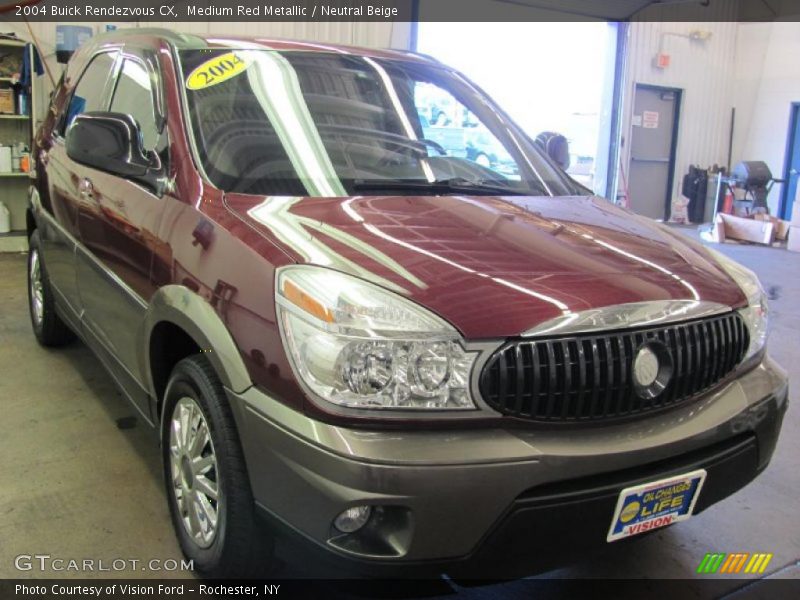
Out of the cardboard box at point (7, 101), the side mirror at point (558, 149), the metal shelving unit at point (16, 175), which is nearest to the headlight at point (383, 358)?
the side mirror at point (558, 149)

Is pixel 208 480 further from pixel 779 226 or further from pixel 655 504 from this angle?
pixel 779 226

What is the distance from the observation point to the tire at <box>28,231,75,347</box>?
3.56 m

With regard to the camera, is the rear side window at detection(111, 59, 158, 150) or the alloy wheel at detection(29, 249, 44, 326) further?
the alloy wheel at detection(29, 249, 44, 326)

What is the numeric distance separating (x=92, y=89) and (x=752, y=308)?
2694 mm

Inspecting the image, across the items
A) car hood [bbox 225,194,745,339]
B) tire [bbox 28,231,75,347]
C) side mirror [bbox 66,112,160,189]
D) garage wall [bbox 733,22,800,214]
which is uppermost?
garage wall [bbox 733,22,800,214]

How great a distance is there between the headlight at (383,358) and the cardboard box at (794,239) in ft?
29.2

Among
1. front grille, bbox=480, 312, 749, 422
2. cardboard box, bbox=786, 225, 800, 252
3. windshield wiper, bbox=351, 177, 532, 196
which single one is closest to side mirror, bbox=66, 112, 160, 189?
windshield wiper, bbox=351, 177, 532, 196

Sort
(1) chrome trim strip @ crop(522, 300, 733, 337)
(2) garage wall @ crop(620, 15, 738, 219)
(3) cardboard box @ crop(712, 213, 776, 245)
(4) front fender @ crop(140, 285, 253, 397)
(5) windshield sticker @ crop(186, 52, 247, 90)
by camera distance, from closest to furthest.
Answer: (1) chrome trim strip @ crop(522, 300, 733, 337) → (4) front fender @ crop(140, 285, 253, 397) → (5) windshield sticker @ crop(186, 52, 247, 90) → (3) cardboard box @ crop(712, 213, 776, 245) → (2) garage wall @ crop(620, 15, 738, 219)

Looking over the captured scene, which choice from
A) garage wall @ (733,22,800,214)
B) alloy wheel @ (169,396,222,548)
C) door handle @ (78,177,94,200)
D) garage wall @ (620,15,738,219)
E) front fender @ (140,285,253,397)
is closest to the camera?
front fender @ (140,285,253,397)

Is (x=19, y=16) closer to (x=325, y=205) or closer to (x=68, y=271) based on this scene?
(x=68, y=271)

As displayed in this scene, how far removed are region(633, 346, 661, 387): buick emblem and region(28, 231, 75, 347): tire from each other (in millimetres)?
2939

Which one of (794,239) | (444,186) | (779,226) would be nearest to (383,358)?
(444,186)

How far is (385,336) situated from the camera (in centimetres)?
143

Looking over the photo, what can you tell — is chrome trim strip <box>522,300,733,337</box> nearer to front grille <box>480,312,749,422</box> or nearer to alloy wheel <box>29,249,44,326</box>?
front grille <box>480,312,749,422</box>
